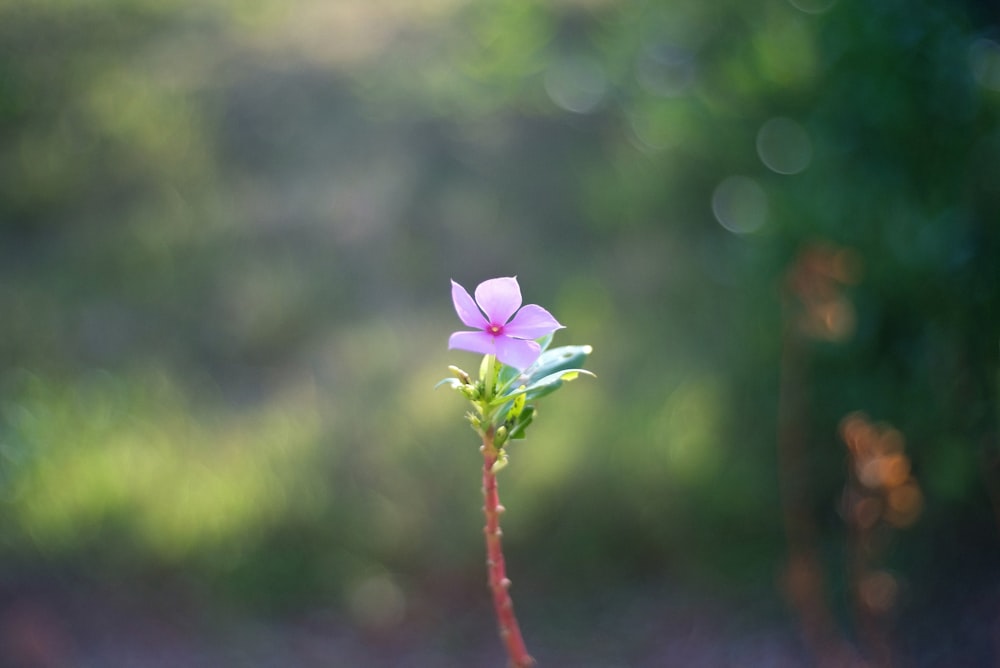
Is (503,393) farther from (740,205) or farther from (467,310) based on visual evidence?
(740,205)

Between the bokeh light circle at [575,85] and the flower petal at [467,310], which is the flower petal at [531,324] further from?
the bokeh light circle at [575,85]

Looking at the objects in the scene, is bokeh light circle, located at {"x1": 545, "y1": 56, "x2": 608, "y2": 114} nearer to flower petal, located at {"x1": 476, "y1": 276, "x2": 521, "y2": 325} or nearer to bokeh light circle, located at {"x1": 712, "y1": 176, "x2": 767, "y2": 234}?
bokeh light circle, located at {"x1": 712, "y1": 176, "x2": 767, "y2": 234}

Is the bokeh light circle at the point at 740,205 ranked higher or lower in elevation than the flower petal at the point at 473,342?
higher

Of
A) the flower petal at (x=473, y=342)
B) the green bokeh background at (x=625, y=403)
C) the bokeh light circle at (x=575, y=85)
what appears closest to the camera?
the flower petal at (x=473, y=342)

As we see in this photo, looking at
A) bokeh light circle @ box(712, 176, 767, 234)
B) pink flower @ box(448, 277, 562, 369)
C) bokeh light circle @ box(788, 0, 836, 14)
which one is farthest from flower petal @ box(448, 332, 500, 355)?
bokeh light circle @ box(788, 0, 836, 14)

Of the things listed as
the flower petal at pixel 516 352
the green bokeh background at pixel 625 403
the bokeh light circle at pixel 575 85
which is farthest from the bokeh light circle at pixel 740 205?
the flower petal at pixel 516 352

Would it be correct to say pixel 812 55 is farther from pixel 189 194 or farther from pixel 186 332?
pixel 189 194
